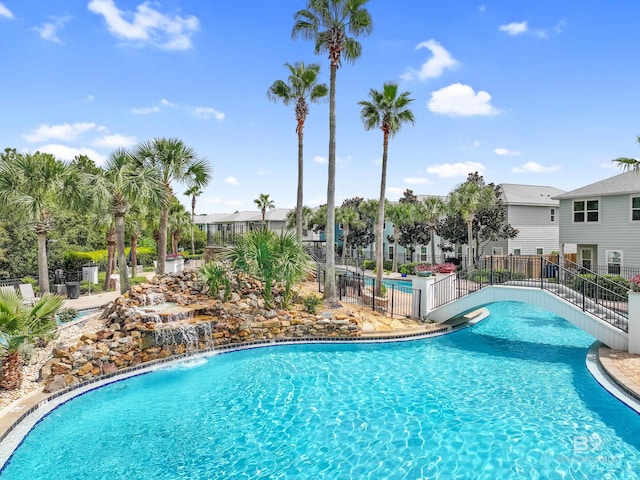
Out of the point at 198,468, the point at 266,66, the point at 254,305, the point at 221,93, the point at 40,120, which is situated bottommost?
the point at 198,468

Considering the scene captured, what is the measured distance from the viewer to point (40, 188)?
60.4ft

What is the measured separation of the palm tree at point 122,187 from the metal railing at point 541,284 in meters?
13.2

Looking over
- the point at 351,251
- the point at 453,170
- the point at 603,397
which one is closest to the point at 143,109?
the point at 603,397

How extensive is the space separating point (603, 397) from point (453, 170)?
67.9 metres

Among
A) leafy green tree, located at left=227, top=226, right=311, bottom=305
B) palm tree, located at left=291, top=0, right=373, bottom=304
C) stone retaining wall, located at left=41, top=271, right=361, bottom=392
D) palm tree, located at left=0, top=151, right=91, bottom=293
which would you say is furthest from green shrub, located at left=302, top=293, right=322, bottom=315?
palm tree, located at left=0, top=151, right=91, bottom=293

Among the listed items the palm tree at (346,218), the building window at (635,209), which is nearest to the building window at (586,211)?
the building window at (635,209)

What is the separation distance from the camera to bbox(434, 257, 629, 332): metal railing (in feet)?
40.4

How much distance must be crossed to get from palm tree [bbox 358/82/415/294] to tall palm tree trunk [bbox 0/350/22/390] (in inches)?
586

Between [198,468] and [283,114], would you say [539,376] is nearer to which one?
[198,468]

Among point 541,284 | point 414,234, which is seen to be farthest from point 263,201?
point 541,284

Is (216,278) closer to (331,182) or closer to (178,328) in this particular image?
(178,328)

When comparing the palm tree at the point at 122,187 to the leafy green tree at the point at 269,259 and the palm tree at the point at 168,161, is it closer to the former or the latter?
the palm tree at the point at 168,161

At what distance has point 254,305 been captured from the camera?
1423 centimetres

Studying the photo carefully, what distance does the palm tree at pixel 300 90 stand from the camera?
2072 centimetres
